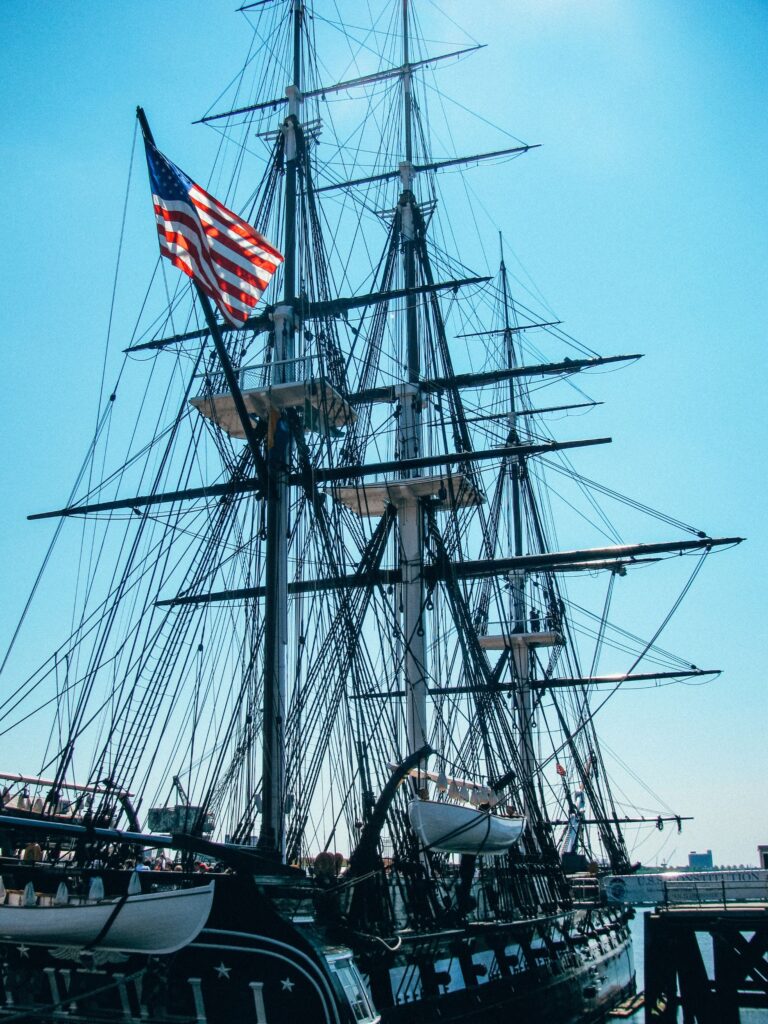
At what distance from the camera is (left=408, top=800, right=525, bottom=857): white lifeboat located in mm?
17156

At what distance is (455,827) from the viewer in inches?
695

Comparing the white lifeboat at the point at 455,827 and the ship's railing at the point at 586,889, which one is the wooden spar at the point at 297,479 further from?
the ship's railing at the point at 586,889

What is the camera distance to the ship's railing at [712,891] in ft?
65.5

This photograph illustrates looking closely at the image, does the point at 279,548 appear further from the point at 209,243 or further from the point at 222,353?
the point at 209,243

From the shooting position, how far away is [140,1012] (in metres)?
13.4

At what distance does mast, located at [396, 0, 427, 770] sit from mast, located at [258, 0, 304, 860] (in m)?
6.76

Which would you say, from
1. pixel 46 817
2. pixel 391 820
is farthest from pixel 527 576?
pixel 46 817

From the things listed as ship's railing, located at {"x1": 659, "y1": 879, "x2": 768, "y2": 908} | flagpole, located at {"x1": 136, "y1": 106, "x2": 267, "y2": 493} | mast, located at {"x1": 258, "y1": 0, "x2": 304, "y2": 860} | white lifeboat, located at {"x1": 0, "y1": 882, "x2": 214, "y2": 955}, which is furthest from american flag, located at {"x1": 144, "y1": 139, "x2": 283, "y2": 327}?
ship's railing, located at {"x1": 659, "y1": 879, "x2": 768, "y2": 908}

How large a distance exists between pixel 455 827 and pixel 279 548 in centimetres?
654

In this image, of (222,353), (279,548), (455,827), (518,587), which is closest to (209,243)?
(222,353)

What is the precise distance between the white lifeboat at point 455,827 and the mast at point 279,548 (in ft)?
8.19

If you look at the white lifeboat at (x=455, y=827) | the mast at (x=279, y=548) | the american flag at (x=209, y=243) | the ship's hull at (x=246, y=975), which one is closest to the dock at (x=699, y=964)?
the white lifeboat at (x=455, y=827)

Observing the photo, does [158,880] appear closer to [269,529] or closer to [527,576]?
[269,529]

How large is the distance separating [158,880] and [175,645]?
6.58 metres
